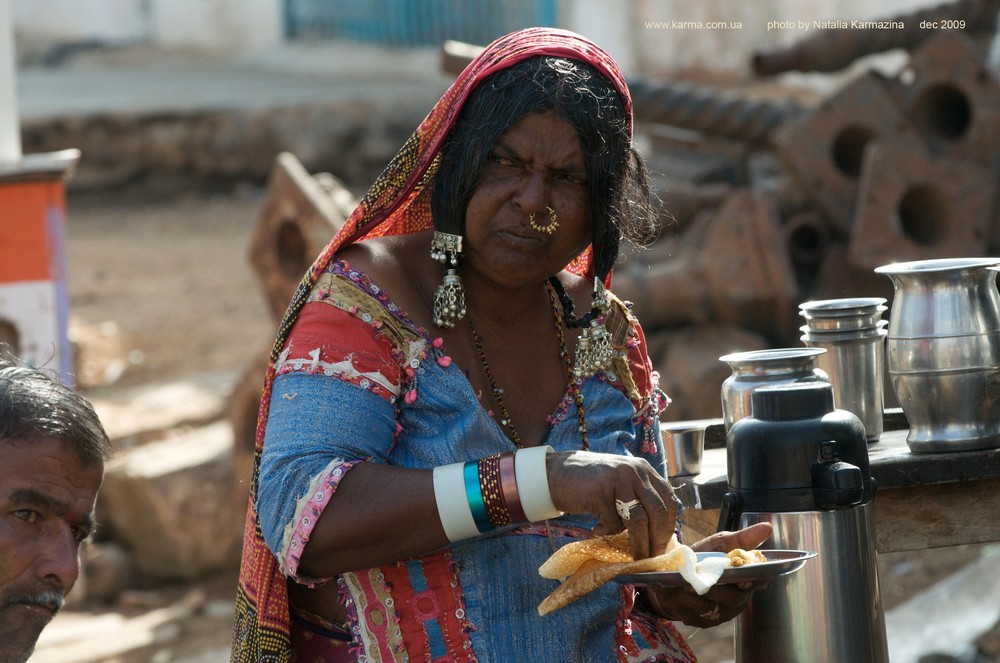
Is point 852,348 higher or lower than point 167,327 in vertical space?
higher

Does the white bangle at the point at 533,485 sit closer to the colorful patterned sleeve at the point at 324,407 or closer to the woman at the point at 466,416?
the woman at the point at 466,416

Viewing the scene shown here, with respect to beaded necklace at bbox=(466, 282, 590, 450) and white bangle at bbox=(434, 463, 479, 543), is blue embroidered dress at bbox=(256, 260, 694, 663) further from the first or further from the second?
white bangle at bbox=(434, 463, 479, 543)

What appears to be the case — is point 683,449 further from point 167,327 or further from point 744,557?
point 167,327

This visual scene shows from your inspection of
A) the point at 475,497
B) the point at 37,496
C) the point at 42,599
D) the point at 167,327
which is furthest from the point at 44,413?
the point at 167,327

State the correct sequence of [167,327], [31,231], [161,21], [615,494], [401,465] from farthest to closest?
[161,21], [167,327], [31,231], [401,465], [615,494]

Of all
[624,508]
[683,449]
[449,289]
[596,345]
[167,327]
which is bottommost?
[167,327]

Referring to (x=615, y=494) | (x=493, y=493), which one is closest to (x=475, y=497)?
(x=493, y=493)

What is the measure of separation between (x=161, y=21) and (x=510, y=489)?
56.2ft

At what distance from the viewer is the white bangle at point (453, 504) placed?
7.44 ft

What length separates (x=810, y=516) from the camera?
2564 mm

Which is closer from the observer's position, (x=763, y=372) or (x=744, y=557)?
(x=744, y=557)

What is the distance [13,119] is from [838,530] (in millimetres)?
4722

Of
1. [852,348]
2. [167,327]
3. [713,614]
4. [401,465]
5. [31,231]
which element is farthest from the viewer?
[167,327]

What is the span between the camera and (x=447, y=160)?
264cm
